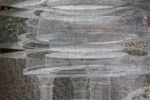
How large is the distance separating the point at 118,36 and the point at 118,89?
27cm

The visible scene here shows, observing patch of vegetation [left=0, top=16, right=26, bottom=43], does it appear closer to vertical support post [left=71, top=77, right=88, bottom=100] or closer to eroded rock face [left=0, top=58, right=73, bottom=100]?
eroded rock face [left=0, top=58, right=73, bottom=100]

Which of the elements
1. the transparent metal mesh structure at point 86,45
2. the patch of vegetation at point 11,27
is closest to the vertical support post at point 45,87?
the transparent metal mesh structure at point 86,45

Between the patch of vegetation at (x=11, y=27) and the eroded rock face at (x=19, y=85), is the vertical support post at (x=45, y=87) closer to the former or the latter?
the eroded rock face at (x=19, y=85)

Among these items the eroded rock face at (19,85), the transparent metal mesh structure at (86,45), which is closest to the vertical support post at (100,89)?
the transparent metal mesh structure at (86,45)

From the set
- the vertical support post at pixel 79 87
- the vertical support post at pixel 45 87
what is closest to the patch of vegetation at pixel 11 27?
the vertical support post at pixel 45 87

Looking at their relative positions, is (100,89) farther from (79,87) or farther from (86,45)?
(86,45)

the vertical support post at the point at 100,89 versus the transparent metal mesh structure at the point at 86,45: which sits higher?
the transparent metal mesh structure at the point at 86,45

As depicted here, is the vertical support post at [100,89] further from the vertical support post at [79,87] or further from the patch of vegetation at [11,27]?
the patch of vegetation at [11,27]

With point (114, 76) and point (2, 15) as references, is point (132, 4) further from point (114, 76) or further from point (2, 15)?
point (2, 15)

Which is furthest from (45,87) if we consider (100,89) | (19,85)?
(100,89)

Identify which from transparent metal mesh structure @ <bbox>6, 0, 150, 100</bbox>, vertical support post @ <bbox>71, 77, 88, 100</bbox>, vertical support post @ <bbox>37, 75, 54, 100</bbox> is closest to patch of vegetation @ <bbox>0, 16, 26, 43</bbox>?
transparent metal mesh structure @ <bbox>6, 0, 150, 100</bbox>

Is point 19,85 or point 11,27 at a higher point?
point 11,27

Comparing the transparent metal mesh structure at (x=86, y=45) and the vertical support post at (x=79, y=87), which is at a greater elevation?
the transparent metal mesh structure at (x=86, y=45)

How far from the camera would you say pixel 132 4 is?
1137 millimetres
